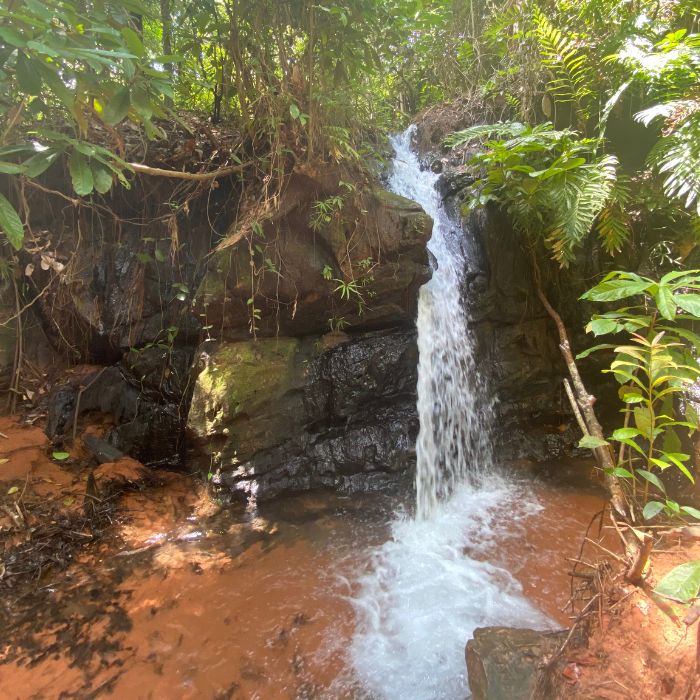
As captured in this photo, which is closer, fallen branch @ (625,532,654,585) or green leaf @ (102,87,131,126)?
fallen branch @ (625,532,654,585)

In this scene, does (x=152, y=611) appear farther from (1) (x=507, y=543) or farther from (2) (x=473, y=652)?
(1) (x=507, y=543)

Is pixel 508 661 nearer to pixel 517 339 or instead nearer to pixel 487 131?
pixel 517 339

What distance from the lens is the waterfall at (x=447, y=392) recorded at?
Result: 15.2ft

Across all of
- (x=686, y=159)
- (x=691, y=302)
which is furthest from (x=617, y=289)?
(x=686, y=159)

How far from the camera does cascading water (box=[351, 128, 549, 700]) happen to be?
2520 millimetres

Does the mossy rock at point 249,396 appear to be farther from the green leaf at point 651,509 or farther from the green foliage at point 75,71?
the green leaf at point 651,509

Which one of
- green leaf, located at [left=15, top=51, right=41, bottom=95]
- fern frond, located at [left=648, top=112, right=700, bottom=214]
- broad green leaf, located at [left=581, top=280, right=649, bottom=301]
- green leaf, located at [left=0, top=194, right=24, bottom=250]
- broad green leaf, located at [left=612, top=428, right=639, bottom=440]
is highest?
green leaf, located at [left=15, top=51, right=41, bottom=95]

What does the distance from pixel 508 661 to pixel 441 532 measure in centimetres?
188

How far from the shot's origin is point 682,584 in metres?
1.46

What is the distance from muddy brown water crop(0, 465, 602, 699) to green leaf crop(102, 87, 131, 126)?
121 inches

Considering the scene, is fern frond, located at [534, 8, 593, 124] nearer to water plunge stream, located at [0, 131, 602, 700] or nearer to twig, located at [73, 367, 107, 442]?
water plunge stream, located at [0, 131, 602, 700]

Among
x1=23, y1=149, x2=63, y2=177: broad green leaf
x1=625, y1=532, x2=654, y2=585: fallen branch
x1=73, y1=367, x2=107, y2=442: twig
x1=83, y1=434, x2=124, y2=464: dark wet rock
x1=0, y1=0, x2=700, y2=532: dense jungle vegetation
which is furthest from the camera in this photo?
x1=73, y1=367, x2=107, y2=442: twig

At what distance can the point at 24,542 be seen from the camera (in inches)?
132

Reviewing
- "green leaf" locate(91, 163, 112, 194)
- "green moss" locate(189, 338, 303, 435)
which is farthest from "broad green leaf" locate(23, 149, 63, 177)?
"green moss" locate(189, 338, 303, 435)
